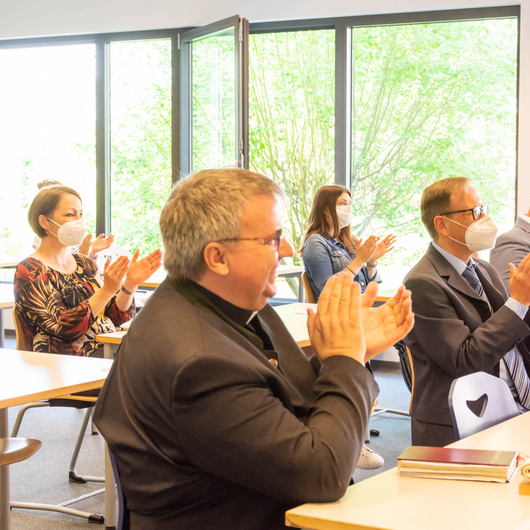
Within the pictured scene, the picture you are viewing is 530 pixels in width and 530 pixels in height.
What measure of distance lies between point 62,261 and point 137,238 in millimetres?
3313

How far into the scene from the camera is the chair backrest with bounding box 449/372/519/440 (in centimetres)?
184

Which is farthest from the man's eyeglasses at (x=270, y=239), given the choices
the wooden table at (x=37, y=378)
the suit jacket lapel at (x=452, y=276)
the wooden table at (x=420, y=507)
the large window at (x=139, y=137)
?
the large window at (x=139, y=137)

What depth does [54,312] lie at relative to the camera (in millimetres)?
3184

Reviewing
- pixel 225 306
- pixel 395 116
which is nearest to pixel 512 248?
pixel 225 306

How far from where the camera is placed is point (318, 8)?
19.2 feet

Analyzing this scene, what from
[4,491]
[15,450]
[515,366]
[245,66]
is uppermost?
[245,66]

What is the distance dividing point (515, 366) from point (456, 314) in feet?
1.08

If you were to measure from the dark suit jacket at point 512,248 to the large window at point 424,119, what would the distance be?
2.21 m

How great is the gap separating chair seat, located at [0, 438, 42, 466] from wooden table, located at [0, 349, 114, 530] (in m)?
0.12

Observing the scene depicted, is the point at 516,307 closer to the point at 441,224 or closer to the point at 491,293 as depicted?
the point at 491,293

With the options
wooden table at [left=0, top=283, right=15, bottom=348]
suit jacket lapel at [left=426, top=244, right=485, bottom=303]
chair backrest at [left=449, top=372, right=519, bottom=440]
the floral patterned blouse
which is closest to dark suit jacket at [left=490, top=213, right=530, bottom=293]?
suit jacket lapel at [left=426, top=244, right=485, bottom=303]

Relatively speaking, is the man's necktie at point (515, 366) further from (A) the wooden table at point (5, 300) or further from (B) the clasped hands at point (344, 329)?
(A) the wooden table at point (5, 300)

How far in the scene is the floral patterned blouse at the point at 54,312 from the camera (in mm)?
3150

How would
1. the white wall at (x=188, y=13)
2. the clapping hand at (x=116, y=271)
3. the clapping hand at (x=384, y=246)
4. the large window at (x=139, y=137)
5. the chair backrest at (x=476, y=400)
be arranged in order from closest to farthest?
the chair backrest at (x=476, y=400)
the clapping hand at (x=116, y=271)
the clapping hand at (x=384, y=246)
the white wall at (x=188, y=13)
the large window at (x=139, y=137)
